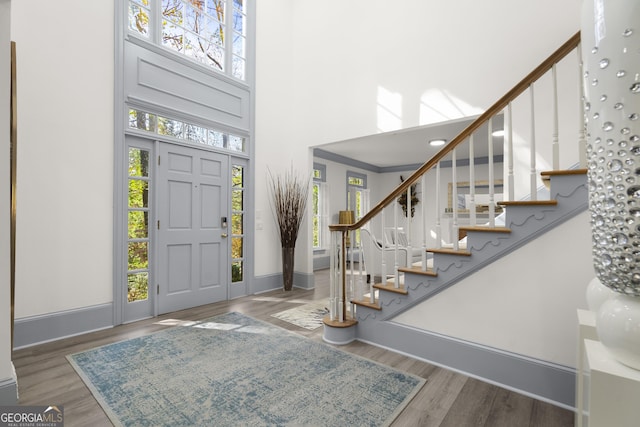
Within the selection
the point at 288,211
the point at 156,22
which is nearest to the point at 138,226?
the point at 288,211

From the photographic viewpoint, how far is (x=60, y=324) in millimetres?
2916

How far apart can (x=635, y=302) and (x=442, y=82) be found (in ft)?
11.3

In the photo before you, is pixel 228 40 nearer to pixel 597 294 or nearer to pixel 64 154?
pixel 64 154

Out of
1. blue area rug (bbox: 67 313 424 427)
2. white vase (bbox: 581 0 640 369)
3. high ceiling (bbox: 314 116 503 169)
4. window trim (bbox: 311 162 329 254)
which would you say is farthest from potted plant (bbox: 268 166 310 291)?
white vase (bbox: 581 0 640 369)

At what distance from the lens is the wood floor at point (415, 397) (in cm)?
179

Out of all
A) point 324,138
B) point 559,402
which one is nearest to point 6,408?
point 559,402

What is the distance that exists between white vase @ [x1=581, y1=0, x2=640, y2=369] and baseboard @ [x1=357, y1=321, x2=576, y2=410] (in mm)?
1666

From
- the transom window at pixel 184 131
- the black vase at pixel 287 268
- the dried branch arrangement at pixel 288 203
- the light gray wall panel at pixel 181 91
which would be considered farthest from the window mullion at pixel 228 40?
the black vase at pixel 287 268

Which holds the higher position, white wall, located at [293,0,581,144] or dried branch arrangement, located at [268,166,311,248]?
white wall, located at [293,0,581,144]

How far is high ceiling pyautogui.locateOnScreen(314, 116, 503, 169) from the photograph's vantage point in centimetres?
478

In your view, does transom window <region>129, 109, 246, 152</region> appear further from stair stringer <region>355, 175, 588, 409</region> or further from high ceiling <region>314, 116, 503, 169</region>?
stair stringer <region>355, 175, 588, 409</region>

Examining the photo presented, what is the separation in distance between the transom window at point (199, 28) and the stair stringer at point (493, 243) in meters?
3.74

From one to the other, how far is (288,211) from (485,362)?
330 cm

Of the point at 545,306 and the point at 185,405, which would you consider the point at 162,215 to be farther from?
the point at 545,306
